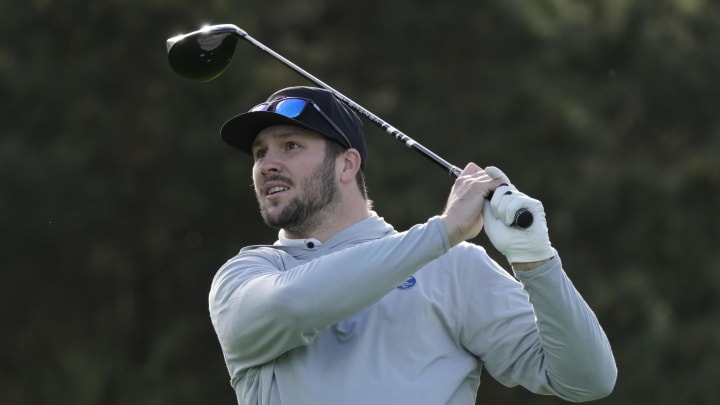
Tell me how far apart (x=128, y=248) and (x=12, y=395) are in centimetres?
159

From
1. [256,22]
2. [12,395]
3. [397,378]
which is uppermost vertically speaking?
[256,22]

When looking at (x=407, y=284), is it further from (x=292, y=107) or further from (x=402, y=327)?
(x=292, y=107)

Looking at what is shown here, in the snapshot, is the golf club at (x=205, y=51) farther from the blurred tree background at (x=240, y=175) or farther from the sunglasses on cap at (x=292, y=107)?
the blurred tree background at (x=240, y=175)

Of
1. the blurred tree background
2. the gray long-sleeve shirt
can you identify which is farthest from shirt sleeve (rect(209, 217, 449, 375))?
the blurred tree background

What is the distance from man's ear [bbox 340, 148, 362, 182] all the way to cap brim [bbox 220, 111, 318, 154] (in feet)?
0.64

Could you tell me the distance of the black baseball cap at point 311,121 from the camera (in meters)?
4.01

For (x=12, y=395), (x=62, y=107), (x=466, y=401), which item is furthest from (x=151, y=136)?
(x=466, y=401)

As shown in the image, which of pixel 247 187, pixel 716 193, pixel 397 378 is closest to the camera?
pixel 397 378

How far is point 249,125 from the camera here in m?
4.12

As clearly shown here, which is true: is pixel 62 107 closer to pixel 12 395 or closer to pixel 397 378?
pixel 12 395

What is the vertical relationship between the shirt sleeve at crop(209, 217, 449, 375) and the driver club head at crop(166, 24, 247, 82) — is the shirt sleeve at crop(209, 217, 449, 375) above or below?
below

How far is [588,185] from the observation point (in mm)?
11164

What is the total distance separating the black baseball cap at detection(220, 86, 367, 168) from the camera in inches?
158

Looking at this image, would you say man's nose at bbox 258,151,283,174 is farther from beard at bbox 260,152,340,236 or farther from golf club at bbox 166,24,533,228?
golf club at bbox 166,24,533,228
